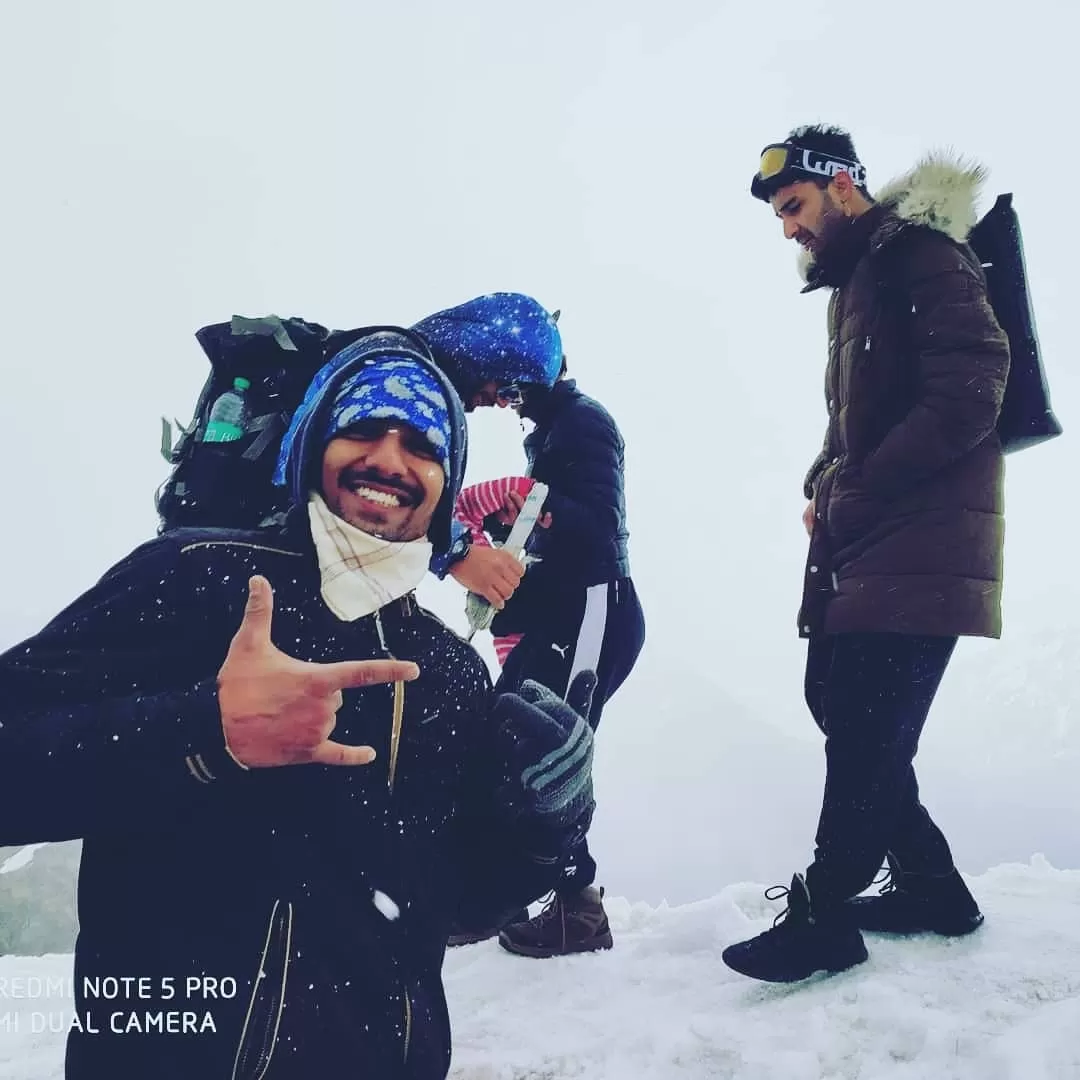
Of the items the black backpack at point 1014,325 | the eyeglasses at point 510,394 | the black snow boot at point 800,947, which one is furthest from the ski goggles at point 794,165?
the black snow boot at point 800,947

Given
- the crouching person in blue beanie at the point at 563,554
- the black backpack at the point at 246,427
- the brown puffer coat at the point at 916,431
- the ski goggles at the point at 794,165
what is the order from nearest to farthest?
the black backpack at the point at 246,427 < the brown puffer coat at the point at 916,431 < the ski goggles at the point at 794,165 < the crouching person in blue beanie at the point at 563,554

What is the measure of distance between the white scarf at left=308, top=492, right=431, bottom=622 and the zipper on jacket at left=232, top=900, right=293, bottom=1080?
22.8 inches

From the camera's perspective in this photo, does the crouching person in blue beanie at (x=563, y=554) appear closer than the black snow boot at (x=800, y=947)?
No

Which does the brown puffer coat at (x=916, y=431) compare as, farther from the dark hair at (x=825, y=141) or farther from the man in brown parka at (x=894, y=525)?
the dark hair at (x=825, y=141)

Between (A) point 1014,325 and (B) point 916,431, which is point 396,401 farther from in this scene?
(A) point 1014,325

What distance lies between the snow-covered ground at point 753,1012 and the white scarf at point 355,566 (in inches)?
71.4

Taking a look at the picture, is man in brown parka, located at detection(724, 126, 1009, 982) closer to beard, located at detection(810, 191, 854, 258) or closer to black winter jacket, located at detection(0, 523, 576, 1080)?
beard, located at detection(810, 191, 854, 258)

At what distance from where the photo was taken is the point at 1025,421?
2.84 m

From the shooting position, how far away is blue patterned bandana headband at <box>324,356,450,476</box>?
1786 millimetres

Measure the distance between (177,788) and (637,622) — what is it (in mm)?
2730

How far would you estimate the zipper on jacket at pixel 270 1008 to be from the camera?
1347 mm

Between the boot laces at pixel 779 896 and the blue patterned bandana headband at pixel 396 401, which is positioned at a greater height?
the blue patterned bandana headband at pixel 396 401

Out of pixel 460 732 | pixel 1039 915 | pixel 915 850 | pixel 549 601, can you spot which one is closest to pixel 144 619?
pixel 460 732

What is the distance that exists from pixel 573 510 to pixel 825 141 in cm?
186
